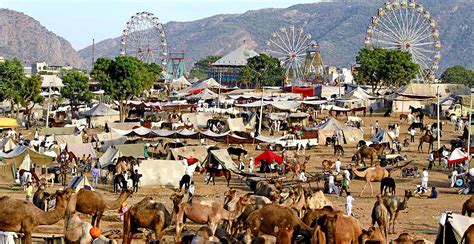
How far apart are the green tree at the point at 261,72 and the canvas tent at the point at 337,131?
8018 cm

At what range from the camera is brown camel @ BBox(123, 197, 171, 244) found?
19109 millimetres

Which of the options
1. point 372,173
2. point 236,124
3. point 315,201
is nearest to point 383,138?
point 236,124

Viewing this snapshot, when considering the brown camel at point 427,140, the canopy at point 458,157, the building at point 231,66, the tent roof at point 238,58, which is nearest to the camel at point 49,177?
the canopy at point 458,157

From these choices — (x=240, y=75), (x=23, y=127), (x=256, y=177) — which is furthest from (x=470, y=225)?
(x=240, y=75)

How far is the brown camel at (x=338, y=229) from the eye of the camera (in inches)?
660

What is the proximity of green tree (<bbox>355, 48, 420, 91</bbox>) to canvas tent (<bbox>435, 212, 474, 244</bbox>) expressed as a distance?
79.2 m

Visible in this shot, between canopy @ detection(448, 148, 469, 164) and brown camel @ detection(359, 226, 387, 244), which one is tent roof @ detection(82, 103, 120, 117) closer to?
canopy @ detection(448, 148, 469, 164)

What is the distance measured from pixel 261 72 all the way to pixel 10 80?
68.2 metres

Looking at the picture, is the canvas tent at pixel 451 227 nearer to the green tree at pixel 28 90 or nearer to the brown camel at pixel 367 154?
the brown camel at pixel 367 154

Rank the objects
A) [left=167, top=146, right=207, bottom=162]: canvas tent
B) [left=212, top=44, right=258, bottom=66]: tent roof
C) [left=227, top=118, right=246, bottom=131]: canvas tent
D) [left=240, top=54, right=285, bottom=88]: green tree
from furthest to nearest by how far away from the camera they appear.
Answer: [left=212, top=44, right=258, bottom=66]: tent roof < [left=240, top=54, right=285, bottom=88]: green tree < [left=227, top=118, right=246, bottom=131]: canvas tent < [left=167, top=146, right=207, bottom=162]: canvas tent

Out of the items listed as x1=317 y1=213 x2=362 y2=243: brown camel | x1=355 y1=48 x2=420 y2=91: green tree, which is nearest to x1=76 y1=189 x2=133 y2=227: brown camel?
x1=317 y1=213 x2=362 y2=243: brown camel

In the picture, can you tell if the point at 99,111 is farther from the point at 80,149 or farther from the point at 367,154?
the point at 367,154

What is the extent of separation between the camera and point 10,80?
238 feet

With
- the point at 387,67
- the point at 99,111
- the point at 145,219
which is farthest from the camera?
the point at 387,67
